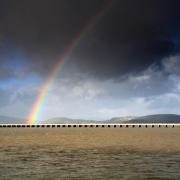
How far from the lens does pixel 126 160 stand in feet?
108

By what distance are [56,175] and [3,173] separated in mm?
4086

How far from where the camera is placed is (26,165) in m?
30.3

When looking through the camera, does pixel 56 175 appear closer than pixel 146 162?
A: Yes

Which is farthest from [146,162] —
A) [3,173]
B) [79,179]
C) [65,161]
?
[3,173]

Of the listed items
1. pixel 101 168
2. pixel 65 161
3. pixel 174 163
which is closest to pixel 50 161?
pixel 65 161

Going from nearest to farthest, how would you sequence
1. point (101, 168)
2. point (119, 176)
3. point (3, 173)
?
point (119, 176) → point (3, 173) → point (101, 168)

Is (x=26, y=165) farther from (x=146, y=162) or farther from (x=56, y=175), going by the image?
(x=146, y=162)

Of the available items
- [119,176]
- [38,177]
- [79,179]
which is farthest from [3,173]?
[119,176]

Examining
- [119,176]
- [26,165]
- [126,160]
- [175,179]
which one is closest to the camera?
[175,179]

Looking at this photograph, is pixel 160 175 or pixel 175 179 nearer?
pixel 175 179

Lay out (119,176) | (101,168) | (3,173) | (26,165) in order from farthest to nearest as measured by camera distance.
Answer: (26,165) → (101,168) → (3,173) → (119,176)

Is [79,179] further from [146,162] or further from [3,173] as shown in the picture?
[146,162]

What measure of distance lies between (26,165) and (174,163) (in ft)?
40.9

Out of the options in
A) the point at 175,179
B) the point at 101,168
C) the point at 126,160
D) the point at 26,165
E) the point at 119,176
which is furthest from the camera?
the point at 126,160
